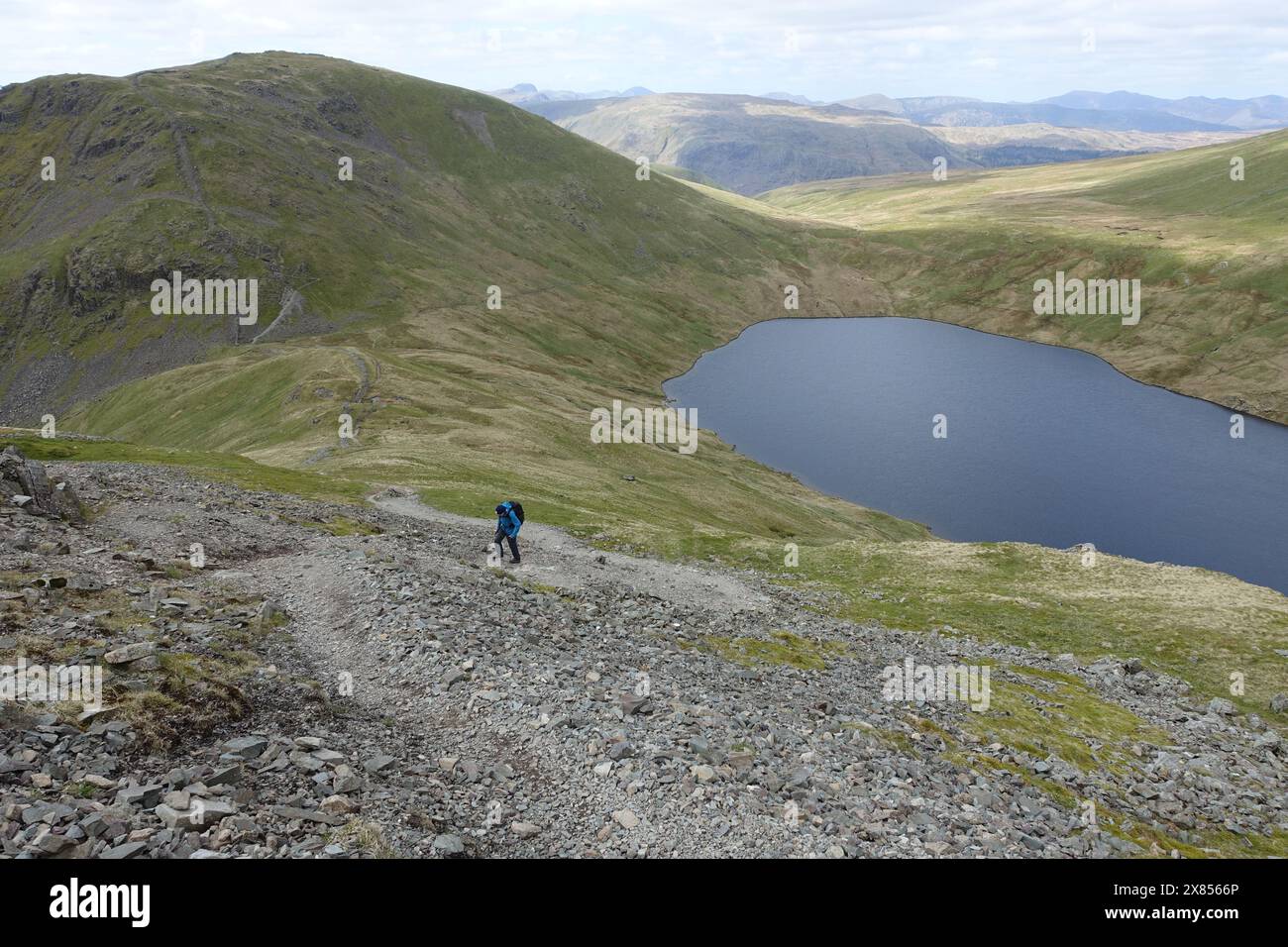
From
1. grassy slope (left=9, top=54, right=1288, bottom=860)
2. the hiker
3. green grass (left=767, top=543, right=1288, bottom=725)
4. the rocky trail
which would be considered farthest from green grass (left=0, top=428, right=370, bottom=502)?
green grass (left=767, top=543, right=1288, bottom=725)

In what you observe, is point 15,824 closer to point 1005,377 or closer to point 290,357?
point 290,357

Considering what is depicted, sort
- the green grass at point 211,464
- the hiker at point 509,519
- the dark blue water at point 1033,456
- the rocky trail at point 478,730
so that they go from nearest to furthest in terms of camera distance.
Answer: the rocky trail at point 478,730 → the hiker at point 509,519 → the green grass at point 211,464 → the dark blue water at point 1033,456

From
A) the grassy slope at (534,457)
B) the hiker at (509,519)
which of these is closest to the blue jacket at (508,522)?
the hiker at (509,519)

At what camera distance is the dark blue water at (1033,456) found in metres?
112

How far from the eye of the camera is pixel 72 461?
192 ft

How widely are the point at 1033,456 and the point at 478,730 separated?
14389cm

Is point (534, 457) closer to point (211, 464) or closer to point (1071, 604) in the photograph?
point (211, 464)

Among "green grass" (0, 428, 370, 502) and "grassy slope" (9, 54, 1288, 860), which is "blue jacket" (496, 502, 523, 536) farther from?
"green grass" (0, 428, 370, 502)

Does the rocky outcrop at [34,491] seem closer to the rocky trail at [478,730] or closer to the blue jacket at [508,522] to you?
the rocky trail at [478,730]

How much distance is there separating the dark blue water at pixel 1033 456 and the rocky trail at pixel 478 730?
82376 millimetres

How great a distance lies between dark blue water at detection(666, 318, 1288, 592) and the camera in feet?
366
